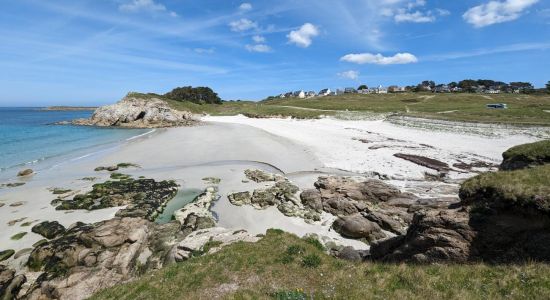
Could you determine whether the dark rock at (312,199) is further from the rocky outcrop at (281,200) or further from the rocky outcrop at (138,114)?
the rocky outcrop at (138,114)

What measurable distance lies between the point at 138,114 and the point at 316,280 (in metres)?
104

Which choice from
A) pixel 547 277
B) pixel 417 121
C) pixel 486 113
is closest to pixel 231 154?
pixel 547 277

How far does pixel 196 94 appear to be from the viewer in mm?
148125

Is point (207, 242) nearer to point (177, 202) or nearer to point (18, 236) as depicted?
point (177, 202)

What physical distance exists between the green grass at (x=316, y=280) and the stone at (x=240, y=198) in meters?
11.2

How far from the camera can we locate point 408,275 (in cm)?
925

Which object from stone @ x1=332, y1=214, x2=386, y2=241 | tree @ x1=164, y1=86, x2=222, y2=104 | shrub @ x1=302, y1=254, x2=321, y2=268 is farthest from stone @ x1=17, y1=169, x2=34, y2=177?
tree @ x1=164, y1=86, x2=222, y2=104

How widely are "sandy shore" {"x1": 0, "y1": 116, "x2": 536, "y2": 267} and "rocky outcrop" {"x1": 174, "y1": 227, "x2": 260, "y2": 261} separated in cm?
405

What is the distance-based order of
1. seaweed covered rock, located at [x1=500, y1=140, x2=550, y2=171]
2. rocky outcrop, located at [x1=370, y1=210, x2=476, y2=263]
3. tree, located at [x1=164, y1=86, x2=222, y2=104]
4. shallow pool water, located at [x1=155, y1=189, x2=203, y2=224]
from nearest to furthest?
1. rocky outcrop, located at [x1=370, y1=210, x2=476, y2=263]
2. seaweed covered rock, located at [x1=500, y1=140, x2=550, y2=171]
3. shallow pool water, located at [x1=155, y1=189, x2=203, y2=224]
4. tree, located at [x1=164, y1=86, x2=222, y2=104]

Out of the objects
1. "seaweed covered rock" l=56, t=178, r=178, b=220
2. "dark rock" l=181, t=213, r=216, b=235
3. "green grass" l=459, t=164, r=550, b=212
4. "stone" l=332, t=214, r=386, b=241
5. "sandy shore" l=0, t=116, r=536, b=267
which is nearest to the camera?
"green grass" l=459, t=164, r=550, b=212

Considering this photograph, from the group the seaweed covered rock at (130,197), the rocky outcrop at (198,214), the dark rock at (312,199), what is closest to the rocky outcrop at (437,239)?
the dark rock at (312,199)

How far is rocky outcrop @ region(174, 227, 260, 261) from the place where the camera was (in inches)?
593

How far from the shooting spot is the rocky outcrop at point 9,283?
1366 cm

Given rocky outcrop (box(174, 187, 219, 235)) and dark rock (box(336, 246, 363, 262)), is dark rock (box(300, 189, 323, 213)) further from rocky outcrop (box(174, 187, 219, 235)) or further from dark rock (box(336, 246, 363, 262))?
rocky outcrop (box(174, 187, 219, 235))
